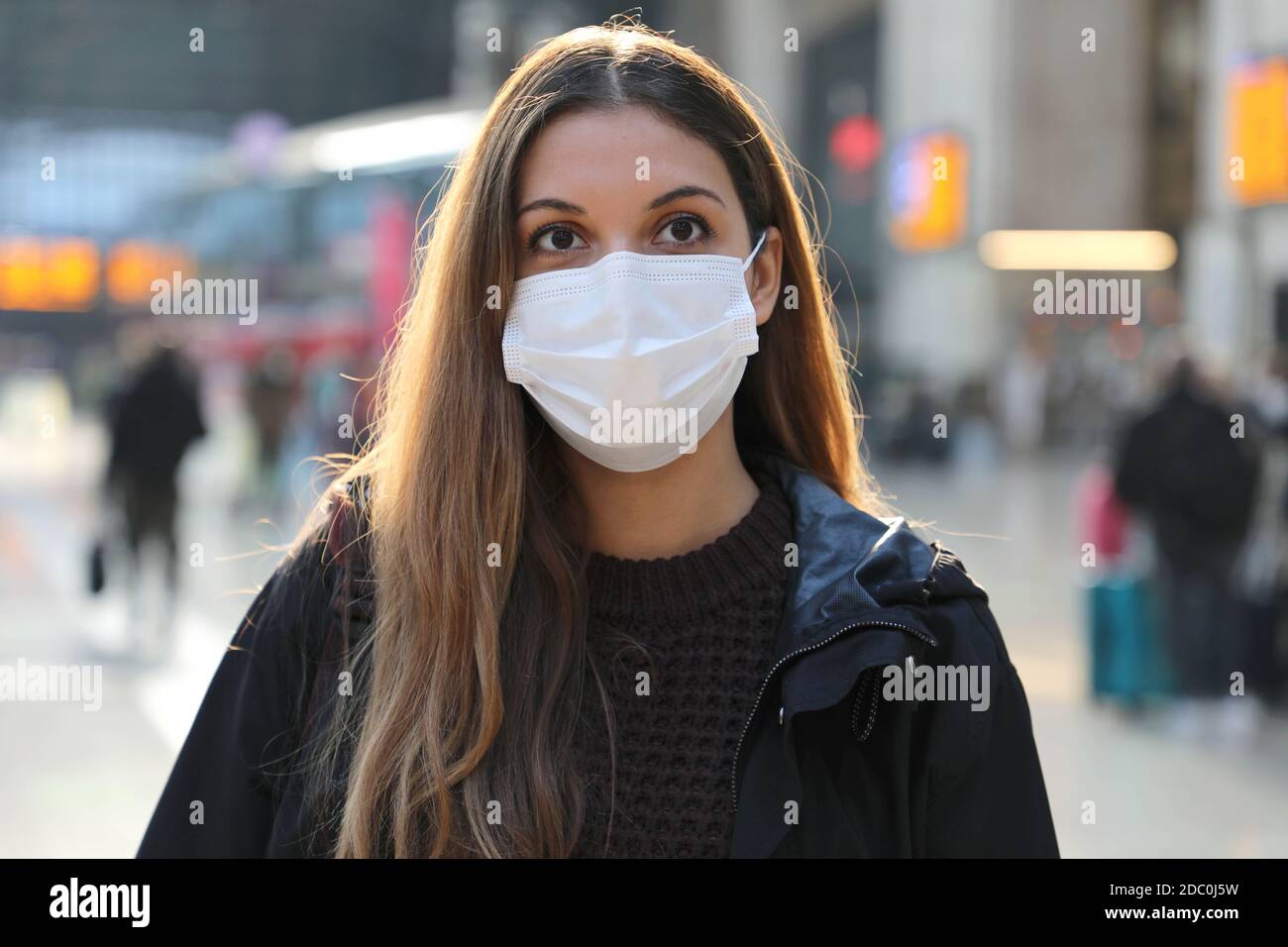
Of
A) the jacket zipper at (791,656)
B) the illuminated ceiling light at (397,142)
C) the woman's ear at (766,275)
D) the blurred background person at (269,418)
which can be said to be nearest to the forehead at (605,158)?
the woman's ear at (766,275)

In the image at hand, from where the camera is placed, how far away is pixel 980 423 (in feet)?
71.8

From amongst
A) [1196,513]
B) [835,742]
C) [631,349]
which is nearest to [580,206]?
[631,349]

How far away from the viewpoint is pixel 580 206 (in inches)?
73.8

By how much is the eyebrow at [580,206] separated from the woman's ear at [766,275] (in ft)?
0.70

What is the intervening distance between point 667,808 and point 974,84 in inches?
960

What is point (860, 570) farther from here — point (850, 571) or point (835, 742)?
point (835, 742)

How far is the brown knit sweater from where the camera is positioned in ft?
5.83

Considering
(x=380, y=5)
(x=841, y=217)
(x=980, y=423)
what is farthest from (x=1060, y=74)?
(x=380, y=5)

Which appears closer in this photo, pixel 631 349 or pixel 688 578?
pixel 688 578

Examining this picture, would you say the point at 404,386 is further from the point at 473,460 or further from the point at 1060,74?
the point at 1060,74

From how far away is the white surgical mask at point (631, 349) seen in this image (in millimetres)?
1956

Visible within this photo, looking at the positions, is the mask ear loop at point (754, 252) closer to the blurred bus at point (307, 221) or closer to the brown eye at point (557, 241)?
the brown eye at point (557, 241)

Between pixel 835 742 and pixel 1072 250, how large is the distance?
80.8 ft

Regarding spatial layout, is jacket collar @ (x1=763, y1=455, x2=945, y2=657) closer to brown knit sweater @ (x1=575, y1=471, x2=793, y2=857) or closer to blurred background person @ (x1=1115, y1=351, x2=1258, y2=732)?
brown knit sweater @ (x1=575, y1=471, x2=793, y2=857)
